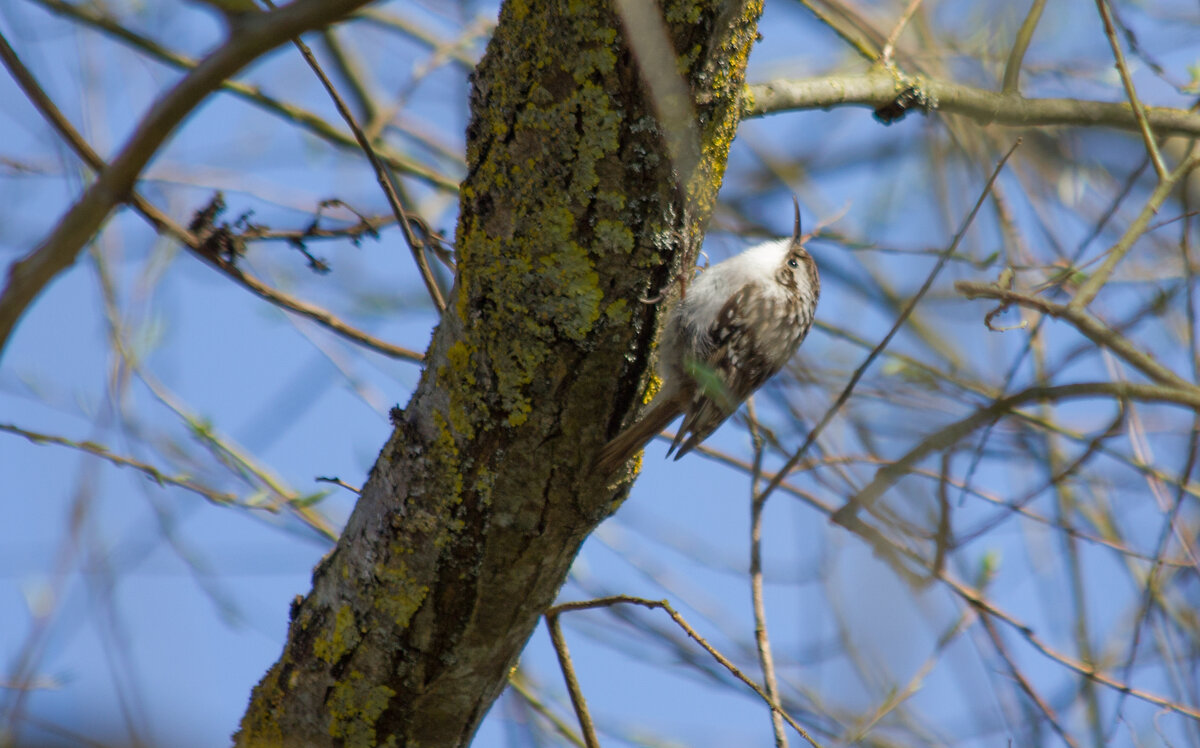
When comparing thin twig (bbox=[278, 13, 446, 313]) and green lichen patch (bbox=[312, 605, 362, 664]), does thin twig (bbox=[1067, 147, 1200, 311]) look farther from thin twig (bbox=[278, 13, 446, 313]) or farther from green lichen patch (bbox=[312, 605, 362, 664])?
green lichen patch (bbox=[312, 605, 362, 664])

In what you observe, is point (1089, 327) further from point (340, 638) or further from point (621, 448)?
point (340, 638)

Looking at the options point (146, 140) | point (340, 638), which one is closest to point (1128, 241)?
point (340, 638)

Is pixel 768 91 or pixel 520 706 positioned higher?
pixel 768 91

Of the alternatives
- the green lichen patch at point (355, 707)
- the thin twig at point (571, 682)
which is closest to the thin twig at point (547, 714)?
the thin twig at point (571, 682)

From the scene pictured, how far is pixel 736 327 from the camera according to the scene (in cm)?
321

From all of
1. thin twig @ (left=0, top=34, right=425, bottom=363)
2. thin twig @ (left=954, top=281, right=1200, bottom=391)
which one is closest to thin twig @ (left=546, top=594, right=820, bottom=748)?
thin twig @ (left=0, top=34, right=425, bottom=363)

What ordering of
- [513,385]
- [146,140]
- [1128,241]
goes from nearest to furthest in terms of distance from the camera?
[146,140], [513,385], [1128,241]

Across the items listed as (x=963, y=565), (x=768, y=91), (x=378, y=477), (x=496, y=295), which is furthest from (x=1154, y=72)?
(x=378, y=477)

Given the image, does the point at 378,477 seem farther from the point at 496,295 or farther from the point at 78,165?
the point at 78,165

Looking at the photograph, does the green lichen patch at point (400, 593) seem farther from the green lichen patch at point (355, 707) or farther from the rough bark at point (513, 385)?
the green lichen patch at point (355, 707)

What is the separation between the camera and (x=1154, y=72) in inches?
106

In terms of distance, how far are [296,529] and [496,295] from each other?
1589 mm

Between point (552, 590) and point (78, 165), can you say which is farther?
point (78, 165)

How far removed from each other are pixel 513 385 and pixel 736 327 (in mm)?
1725
